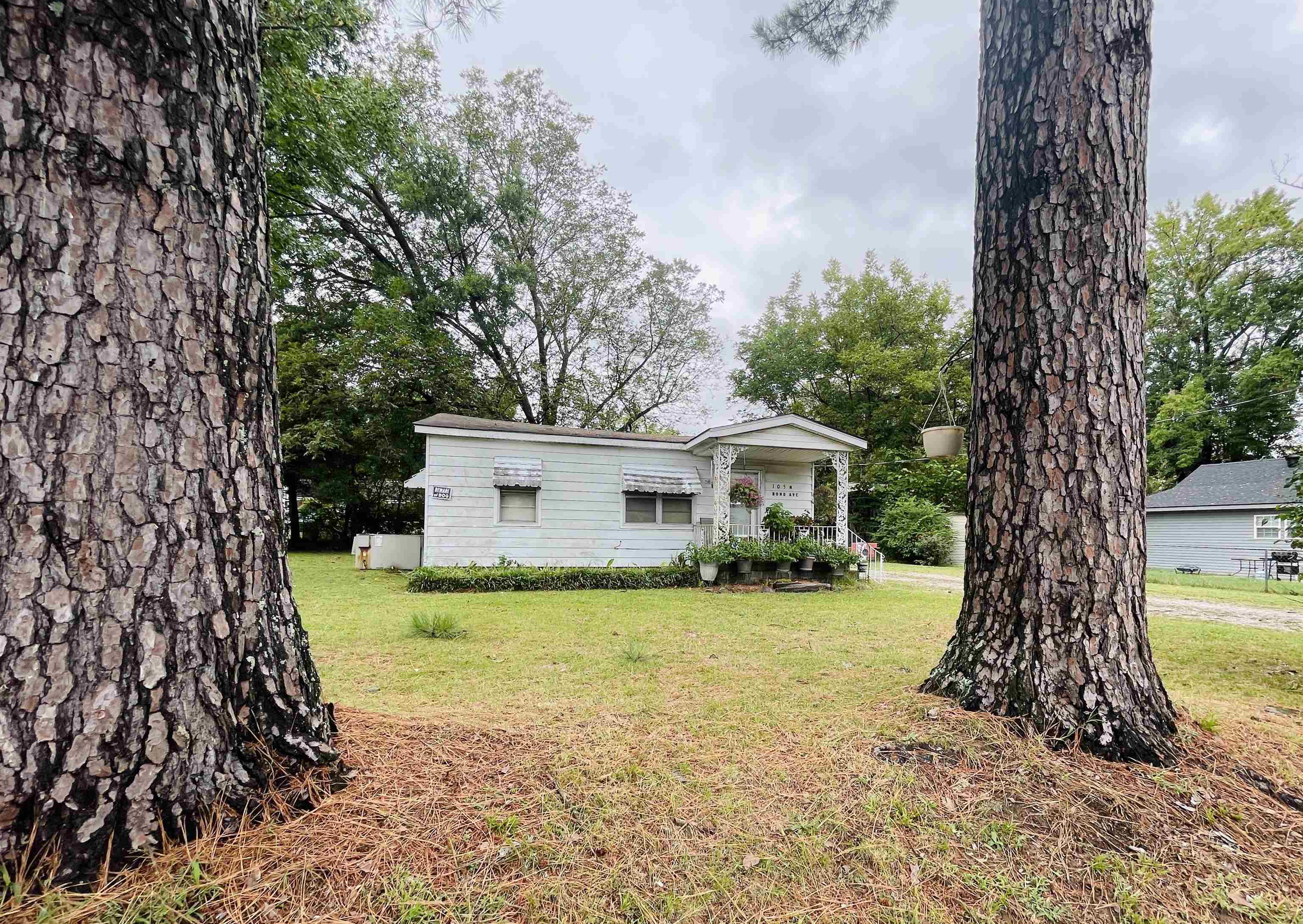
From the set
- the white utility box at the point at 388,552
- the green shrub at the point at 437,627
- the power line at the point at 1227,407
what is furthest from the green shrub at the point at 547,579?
the power line at the point at 1227,407

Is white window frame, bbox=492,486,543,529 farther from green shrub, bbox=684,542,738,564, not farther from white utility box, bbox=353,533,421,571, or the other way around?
white utility box, bbox=353,533,421,571

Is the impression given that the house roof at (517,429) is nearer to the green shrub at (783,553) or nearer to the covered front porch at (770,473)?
the covered front porch at (770,473)

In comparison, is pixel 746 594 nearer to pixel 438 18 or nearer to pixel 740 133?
pixel 438 18

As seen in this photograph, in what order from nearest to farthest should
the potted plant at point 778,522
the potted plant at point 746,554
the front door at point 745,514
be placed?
the potted plant at point 746,554 < the potted plant at point 778,522 < the front door at point 745,514

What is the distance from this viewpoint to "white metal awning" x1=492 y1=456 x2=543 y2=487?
954cm

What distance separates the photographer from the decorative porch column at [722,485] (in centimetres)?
972

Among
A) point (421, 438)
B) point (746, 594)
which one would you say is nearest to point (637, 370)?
point (421, 438)

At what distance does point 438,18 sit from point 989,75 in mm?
2948

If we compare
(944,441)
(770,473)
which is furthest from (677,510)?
(944,441)

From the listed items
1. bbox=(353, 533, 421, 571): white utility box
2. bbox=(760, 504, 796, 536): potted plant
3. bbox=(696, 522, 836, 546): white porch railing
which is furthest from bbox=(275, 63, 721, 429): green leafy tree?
bbox=(760, 504, 796, 536): potted plant

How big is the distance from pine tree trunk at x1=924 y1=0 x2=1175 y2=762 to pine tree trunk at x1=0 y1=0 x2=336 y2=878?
2665 mm

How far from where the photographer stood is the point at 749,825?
1590 millimetres

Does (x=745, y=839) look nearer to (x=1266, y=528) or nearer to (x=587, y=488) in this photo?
(x=587, y=488)

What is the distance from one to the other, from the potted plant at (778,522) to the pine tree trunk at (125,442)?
9672 mm
